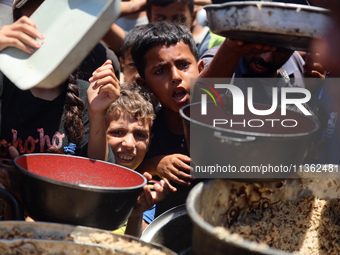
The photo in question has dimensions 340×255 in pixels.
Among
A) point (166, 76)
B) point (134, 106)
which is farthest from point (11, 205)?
point (166, 76)

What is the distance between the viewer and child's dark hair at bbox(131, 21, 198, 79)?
8.45ft

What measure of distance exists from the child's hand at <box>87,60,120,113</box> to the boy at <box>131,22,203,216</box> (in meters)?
0.57

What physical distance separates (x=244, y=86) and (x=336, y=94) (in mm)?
506

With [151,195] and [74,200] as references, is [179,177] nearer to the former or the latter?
[151,195]

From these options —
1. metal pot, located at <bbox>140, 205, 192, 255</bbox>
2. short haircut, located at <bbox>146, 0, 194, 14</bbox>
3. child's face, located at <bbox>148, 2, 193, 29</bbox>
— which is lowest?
metal pot, located at <bbox>140, 205, 192, 255</bbox>

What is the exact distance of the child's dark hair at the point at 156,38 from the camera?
2574 millimetres

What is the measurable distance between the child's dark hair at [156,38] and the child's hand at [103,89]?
81 cm

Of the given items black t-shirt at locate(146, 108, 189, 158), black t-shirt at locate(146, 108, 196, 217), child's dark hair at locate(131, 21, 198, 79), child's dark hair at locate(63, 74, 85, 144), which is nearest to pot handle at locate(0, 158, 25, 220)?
child's dark hair at locate(63, 74, 85, 144)

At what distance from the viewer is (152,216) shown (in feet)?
8.10

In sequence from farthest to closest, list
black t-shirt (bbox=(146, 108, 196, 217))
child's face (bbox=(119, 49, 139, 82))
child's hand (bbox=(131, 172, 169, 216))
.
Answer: child's face (bbox=(119, 49, 139, 82)) < black t-shirt (bbox=(146, 108, 196, 217)) < child's hand (bbox=(131, 172, 169, 216))

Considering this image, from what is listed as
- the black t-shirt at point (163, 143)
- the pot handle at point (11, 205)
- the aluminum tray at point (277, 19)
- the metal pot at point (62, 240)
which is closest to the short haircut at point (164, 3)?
the black t-shirt at point (163, 143)

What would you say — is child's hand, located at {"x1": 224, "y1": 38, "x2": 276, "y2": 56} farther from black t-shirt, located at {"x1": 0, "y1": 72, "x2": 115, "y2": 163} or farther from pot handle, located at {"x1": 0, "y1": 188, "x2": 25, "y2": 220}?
pot handle, located at {"x1": 0, "y1": 188, "x2": 25, "y2": 220}

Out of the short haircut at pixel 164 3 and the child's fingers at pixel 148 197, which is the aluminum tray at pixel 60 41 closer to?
the child's fingers at pixel 148 197

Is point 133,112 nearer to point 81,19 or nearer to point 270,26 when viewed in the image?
point 81,19
